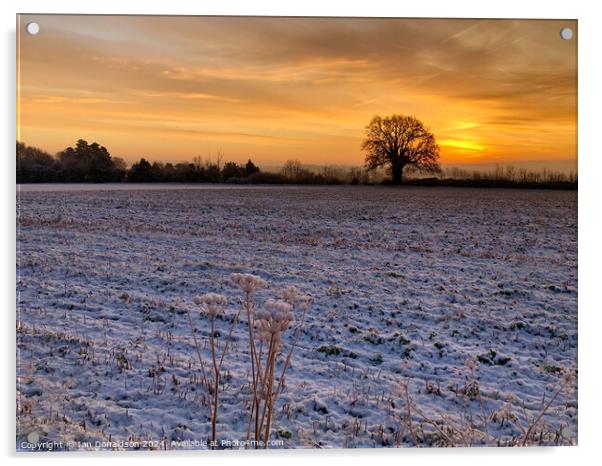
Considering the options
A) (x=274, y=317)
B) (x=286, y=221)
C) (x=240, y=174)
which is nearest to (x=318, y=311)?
(x=286, y=221)

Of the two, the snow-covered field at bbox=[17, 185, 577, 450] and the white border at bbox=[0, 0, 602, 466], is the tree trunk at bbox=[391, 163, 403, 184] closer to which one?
the snow-covered field at bbox=[17, 185, 577, 450]

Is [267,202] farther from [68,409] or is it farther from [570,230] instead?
[570,230]

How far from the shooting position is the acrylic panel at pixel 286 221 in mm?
4223

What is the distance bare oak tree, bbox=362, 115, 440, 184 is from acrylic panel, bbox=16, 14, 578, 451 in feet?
0.07

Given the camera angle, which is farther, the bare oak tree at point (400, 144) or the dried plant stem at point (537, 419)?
the bare oak tree at point (400, 144)

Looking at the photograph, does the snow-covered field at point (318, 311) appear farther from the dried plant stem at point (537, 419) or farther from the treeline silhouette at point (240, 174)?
the treeline silhouette at point (240, 174)

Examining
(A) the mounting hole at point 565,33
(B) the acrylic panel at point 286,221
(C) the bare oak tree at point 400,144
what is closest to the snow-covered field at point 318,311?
(B) the acrylic panel at point 286,221

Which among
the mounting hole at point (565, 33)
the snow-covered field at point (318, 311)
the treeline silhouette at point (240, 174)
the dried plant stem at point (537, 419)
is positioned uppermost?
the mounting hole at point (565, 33)

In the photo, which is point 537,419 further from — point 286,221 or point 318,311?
point 286,221

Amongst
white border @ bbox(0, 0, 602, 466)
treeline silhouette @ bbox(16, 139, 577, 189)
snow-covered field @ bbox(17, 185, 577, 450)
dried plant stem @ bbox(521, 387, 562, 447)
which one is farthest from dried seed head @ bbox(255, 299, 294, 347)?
dried plant stem @ bbox(521, 387, 562, 447)

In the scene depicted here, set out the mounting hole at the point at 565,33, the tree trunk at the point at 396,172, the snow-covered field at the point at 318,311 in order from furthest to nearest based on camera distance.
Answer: the tree trunk at the point at 396,172
the mounting hole at the point at 565,33
the snow-covered field at the point at 318,311

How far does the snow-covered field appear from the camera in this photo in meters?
4.18
